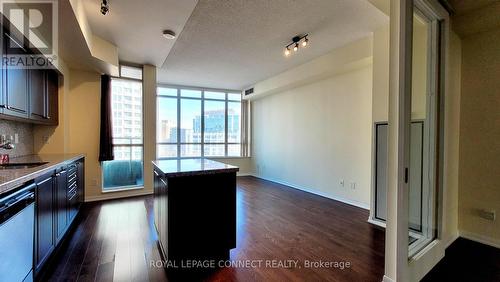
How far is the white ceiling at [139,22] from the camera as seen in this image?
2.62 metres

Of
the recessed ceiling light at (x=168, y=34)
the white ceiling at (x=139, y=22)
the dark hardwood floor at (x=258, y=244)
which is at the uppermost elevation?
the white ceiling at (x=139, y=22)

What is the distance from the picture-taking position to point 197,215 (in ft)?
7.16

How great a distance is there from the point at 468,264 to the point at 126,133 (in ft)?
18.6

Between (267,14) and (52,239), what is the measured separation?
3.44 m

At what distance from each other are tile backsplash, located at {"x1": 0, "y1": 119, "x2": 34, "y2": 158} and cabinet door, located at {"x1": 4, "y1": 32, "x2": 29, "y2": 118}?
0.35m

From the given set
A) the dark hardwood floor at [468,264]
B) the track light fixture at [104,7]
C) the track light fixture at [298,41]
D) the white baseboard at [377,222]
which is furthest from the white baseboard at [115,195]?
the dark hardwood floor at [468,264]

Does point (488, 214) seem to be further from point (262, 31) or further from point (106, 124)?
point (106, 124)

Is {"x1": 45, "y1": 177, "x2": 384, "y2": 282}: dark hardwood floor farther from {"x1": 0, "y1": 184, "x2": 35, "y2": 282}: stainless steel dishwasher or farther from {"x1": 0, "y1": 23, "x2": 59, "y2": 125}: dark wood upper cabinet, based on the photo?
{"x1": 0, "y1": 23, "x2": 59, "y2": 125}: dark wood upper cabinet

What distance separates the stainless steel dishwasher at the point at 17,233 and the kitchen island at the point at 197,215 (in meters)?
0.97

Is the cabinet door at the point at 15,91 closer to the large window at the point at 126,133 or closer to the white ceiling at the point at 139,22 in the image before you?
the white ceiling at the point at 139,22

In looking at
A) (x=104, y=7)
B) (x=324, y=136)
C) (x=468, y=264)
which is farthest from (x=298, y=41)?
(x=468, y=264)

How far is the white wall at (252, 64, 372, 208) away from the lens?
4.04 m

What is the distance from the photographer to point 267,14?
113 inches

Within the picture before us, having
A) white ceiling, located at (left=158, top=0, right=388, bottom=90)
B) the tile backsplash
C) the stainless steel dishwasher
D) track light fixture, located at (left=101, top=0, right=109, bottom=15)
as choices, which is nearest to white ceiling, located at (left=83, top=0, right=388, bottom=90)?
white ceiling, located at (left=158, top=0, right=388, bottom=90)
